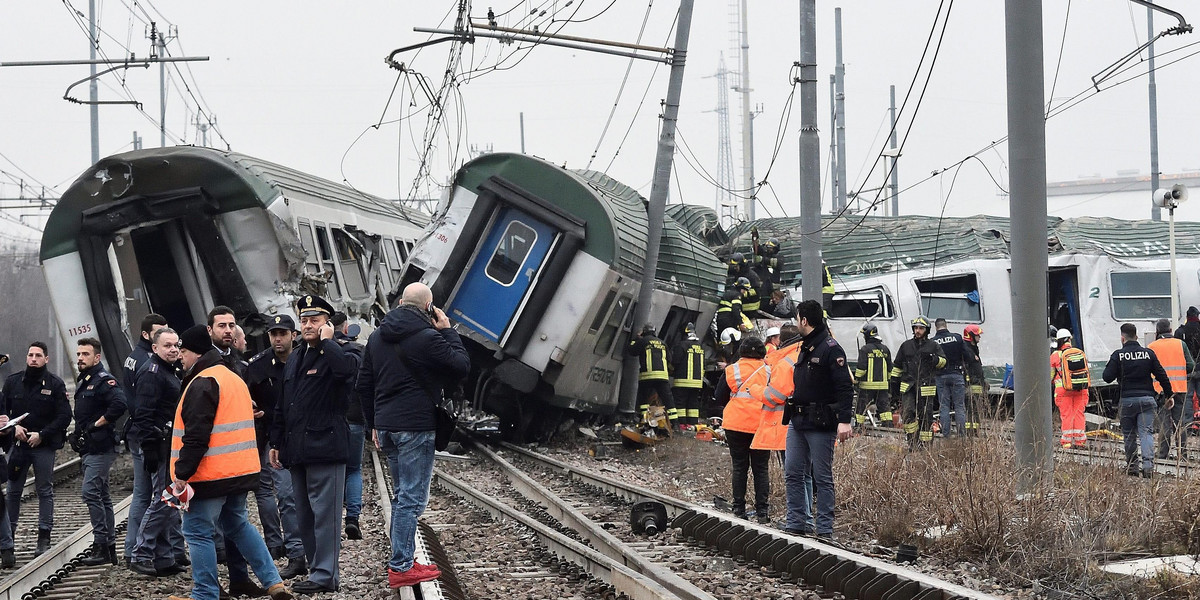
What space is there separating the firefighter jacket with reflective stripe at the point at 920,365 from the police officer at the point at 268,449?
355 inches

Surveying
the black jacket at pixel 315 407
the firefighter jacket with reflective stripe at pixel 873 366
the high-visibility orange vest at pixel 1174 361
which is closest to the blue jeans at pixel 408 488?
the black jacket at pixel 315 407

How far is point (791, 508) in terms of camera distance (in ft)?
28.6

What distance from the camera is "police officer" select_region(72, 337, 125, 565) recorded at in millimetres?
8695

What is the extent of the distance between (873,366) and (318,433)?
1176 centimetres

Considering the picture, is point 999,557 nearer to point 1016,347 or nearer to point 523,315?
point 1016,347

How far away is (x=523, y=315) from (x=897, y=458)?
233 inches

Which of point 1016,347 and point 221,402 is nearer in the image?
point 221,402

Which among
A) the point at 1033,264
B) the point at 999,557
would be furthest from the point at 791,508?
the point at 1033,264

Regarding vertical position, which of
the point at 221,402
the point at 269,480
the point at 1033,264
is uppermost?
the point at 1033,264

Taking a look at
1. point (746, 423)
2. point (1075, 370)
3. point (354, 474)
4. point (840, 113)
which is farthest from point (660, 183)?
point (840, 113)

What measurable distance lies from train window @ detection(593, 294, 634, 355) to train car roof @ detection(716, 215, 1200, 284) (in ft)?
20.9

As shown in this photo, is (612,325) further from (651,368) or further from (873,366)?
(873,366)

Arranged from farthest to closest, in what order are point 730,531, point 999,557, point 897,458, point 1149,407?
1. point 1149,407
2. point 897,458
3. point 730,531
4. point 999,557

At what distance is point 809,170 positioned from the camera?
1395 cm
